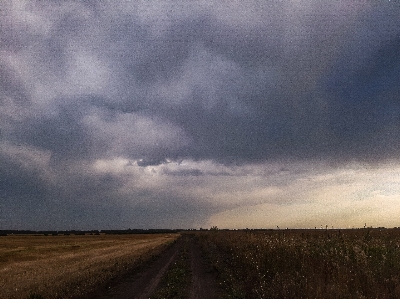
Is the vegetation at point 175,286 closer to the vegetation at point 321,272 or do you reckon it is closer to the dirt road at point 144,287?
the dirt road at point 144,287

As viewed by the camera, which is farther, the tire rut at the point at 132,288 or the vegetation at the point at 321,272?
the tire rut at the point at 132,288

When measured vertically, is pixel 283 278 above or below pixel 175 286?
above

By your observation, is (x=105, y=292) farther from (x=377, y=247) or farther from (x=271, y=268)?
(x=377, y=247)

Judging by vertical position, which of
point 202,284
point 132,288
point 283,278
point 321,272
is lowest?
point 132,288

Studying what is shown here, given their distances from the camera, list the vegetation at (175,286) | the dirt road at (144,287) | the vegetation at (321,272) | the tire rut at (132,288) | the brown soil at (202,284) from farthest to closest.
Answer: the tire rut at (132,288) < the dirt road at (144,287) < the brown soil at (202,284) < the vegetation at (175,286) < the vegetation at (321,272)

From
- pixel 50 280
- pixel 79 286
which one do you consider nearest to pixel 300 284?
pixel 79 286

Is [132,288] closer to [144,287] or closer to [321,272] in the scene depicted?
[144,287]

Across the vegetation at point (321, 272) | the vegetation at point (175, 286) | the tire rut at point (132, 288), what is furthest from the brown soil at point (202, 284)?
the tire rut at point (132, 288)

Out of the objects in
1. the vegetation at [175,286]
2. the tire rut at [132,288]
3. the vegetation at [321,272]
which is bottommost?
the tire rut at [132,288]

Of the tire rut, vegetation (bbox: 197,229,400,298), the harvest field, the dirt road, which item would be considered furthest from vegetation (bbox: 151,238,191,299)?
vegetation (bbox: 197,229,400,298)

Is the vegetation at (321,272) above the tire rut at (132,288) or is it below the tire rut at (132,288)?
above

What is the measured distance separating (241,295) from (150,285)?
585 centimetres

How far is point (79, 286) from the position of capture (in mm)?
16234

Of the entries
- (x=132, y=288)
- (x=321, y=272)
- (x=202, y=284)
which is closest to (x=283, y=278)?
(x=321, y=272)
